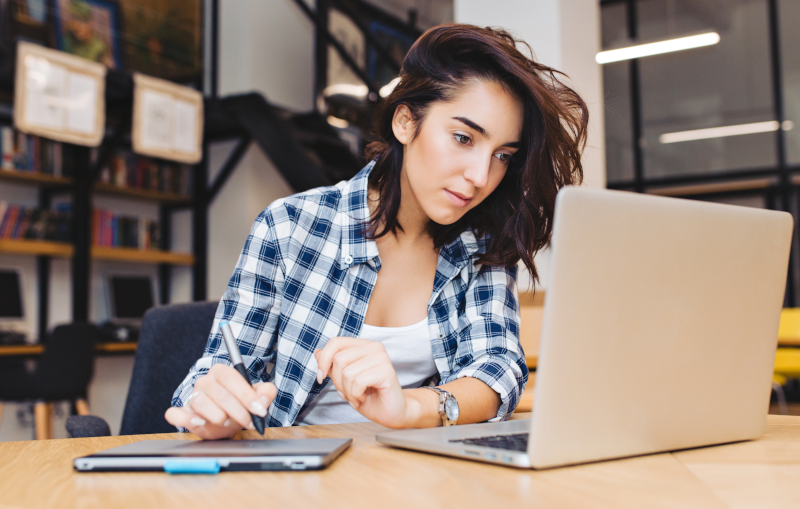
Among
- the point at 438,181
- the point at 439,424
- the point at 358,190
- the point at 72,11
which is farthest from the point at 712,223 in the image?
the point at 72,11

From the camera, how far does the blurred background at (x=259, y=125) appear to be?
13.7 feet

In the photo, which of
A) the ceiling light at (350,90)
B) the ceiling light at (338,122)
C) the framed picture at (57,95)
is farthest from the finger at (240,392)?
the ceiling light at (350,90)

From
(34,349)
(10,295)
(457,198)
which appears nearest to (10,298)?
(10,295)

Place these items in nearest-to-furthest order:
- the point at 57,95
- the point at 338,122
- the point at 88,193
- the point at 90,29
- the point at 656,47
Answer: the point at 57,95
the point at 88,193
the point at 90,29
the point at 656,47
the point at 338,122

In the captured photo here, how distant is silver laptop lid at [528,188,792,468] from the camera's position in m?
0.56

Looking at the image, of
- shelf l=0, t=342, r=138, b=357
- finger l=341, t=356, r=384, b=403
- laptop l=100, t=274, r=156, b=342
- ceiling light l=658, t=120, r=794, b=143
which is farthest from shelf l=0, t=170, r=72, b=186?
ceiling light l=658, t=120, r=794, b=143

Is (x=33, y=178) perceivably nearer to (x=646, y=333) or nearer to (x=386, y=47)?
(x=386, y=47)

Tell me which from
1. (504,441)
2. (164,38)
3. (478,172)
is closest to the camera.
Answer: (504,441)

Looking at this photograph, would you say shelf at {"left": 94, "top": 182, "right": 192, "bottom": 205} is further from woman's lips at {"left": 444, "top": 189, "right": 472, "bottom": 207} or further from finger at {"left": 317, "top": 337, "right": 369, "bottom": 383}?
finger at {"left": 317, "top": 337, "right": 369, "bottom": 383}

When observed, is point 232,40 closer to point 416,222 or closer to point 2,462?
point 416,222

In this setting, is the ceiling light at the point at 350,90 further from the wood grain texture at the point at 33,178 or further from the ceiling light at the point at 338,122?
the wood grain texture at the point at 33,178

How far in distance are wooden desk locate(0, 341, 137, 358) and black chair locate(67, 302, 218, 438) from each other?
8.59 feet

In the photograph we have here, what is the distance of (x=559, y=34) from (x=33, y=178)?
3.47 m

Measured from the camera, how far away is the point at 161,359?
129cm
